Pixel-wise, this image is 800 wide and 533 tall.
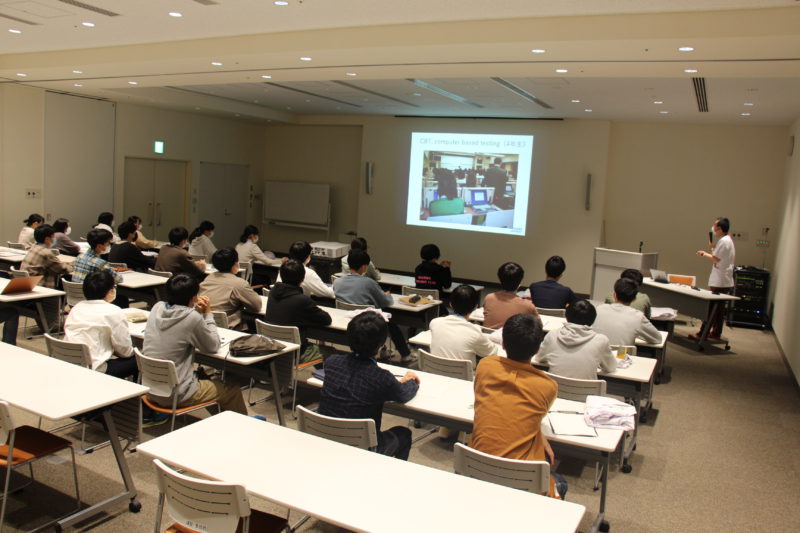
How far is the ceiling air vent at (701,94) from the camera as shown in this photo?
689cm

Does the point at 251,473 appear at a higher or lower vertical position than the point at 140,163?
lower

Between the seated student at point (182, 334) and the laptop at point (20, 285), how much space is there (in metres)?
2.20

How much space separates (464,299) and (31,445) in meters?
2.71

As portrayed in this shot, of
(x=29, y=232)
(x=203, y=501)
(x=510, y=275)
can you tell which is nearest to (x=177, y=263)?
(x=29, y=232)

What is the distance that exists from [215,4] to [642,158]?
8411 millimetres

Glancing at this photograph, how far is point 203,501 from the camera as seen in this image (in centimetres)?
233

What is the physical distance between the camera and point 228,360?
408 cm

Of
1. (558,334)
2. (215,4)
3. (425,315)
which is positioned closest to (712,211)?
(425,315)

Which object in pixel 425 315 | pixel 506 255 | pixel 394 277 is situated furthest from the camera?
pixel 506 255

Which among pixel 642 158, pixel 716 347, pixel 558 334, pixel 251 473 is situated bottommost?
pixel 716 347

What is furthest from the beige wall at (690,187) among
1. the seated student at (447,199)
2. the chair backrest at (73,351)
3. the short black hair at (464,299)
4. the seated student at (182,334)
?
the chair backrest at (73,351)

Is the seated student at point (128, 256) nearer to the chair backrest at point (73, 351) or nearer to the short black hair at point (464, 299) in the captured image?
the chair backrest at point (73, 351)

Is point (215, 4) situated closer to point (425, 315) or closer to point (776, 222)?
point (425, 315)

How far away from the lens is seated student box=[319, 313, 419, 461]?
3.07m
